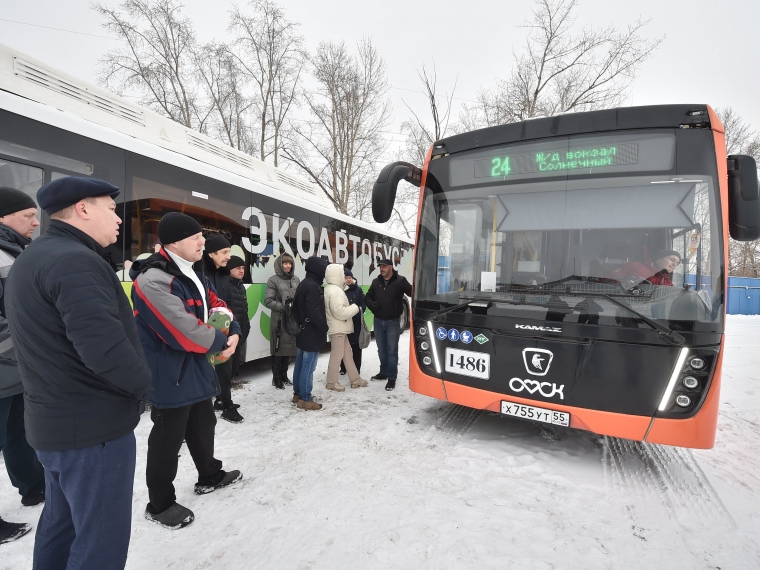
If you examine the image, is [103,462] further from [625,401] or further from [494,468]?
[625,401]

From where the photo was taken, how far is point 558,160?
11.2 feet

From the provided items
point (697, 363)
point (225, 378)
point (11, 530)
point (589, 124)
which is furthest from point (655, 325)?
point (11, 530)

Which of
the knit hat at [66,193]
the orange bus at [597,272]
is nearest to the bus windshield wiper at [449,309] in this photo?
the orange bus at [597,272]

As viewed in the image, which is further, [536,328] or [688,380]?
[536,328]

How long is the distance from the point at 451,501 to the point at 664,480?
1.78 metres

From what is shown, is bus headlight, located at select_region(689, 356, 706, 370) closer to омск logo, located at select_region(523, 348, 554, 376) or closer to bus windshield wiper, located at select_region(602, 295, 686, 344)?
bus windshield wiper, located at select_region(602, 295, 686, 344)

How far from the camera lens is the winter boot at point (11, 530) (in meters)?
2.30

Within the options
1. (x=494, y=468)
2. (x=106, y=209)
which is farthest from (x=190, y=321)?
(x=494, y=468)

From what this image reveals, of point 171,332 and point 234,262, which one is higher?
point 234,262

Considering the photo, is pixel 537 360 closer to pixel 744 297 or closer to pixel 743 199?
pixel 743 199

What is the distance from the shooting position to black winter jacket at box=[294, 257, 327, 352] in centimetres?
459

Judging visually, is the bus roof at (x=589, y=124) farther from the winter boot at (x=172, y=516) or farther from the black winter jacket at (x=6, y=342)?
the winter boot at (x=172, y=516)

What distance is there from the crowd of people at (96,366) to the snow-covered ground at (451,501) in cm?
31

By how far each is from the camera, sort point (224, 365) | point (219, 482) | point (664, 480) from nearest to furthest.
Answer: point (219, 482) → point (664, 480) → point (224, 365)
